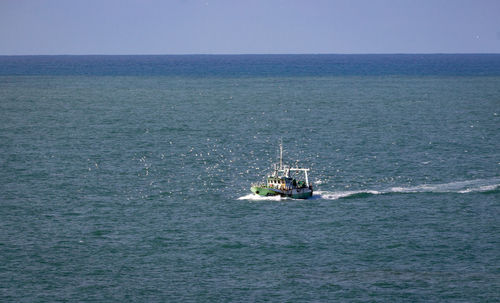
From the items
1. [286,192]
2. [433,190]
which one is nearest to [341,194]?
[286,192]

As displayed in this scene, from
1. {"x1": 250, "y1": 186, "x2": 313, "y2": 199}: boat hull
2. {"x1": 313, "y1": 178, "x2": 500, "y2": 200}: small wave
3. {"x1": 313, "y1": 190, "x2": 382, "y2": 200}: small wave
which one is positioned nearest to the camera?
{"x1": 250, "y1": 186, "x2": 313, "y2": 199}: boat hull

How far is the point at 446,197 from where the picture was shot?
91000 mm

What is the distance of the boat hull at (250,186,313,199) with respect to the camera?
3570 inches

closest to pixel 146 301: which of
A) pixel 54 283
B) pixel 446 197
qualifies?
pixel 54 283

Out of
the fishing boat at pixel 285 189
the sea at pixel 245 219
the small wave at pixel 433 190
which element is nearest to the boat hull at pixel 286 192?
the fishing boat at pixel 285 189

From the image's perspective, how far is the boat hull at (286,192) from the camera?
90.7 meters

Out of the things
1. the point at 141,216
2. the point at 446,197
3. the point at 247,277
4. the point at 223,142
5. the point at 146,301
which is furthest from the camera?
the point at 223,142

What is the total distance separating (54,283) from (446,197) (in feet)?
163

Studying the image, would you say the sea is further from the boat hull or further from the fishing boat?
the fishing boat

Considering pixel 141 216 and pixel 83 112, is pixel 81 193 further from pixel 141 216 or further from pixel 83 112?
pixel 83 112

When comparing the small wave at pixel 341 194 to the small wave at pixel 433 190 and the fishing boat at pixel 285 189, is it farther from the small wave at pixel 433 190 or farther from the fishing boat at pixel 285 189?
the fishing boat at pixel 285 189

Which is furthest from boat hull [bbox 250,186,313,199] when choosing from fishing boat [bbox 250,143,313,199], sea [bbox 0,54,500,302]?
sea [bbox 0,54,500,302]

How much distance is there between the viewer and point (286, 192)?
90.8 meters

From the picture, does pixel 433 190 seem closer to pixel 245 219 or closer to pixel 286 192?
pixel 286 192
